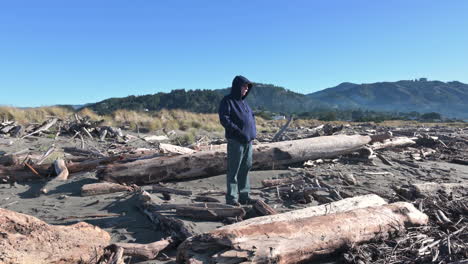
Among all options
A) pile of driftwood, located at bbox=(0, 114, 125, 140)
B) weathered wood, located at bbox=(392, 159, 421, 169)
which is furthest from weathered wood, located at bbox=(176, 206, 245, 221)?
pile of driftwood, located at bbox=(0, 114, 125, 140)

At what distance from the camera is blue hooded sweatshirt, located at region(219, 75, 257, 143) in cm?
531

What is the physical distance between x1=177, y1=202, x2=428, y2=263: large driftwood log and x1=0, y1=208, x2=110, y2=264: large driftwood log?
3.43ft

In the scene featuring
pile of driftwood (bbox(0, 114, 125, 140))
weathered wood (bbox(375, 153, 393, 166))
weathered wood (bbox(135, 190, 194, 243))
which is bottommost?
weathered wood (bbox(135, 190, 194, 243))

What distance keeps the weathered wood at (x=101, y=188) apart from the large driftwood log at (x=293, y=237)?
10.4ft

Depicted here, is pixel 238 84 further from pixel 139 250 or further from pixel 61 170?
pixel 61 170

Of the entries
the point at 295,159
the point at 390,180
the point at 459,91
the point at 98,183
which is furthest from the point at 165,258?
the point at 459,91

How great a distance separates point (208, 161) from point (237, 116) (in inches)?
83.5

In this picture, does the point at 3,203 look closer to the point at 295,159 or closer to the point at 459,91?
the point at 295,159

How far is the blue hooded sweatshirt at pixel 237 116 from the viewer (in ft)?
17.4

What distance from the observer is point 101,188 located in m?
6.12

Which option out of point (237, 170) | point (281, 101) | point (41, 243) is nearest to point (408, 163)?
point (237, 170)

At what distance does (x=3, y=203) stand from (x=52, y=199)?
27.7 inches

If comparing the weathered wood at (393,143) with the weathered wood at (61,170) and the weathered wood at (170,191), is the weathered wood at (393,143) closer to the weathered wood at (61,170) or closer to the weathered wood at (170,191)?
the weathered wood at (170,191)

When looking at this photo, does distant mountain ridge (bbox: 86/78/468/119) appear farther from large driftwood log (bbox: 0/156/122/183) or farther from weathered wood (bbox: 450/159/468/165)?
large driftwood log (bbox: 0/156/122/183)
